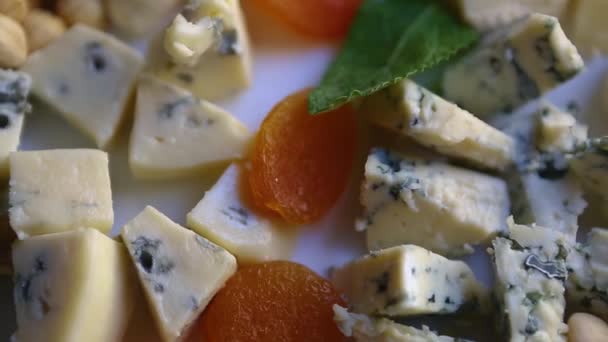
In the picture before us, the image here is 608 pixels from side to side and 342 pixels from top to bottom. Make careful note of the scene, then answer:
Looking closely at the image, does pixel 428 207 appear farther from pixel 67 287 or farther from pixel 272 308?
pixel 67 287

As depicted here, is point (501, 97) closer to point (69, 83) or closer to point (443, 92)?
point (443, 92)

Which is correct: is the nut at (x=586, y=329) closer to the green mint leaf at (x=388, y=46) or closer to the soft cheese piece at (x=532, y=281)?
the soft cheese piece at (x=532, y=281)

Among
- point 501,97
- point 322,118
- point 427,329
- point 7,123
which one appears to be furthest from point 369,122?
point 7,123

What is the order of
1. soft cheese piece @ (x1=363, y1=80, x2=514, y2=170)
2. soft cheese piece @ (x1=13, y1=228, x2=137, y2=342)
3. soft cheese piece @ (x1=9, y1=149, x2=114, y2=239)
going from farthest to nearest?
1. soft cheese piece @ (x1=363, y1=80, x2=514, y2=170)
2. soft cheese piece @ (x1=9, y1=149, x2=114, y2=239)
3. soft cheese piece @ (x1=13, y1=228, x2=137, y2=342)

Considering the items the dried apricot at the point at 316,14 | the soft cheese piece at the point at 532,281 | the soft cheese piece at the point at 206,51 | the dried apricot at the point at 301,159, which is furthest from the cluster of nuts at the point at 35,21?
the soft cheese piece at the point at 532,281

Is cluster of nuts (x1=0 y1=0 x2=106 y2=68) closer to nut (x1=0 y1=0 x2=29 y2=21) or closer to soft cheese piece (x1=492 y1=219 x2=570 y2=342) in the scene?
nut (x1=0 y1=0 x2=29 y2=21)

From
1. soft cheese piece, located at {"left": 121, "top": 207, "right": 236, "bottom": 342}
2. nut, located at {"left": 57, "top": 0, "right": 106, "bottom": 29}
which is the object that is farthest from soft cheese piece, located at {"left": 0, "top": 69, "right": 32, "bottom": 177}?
soft cheese piece, located at {"left": 121, "top": 207, "right": 236, "bottom": 342}
